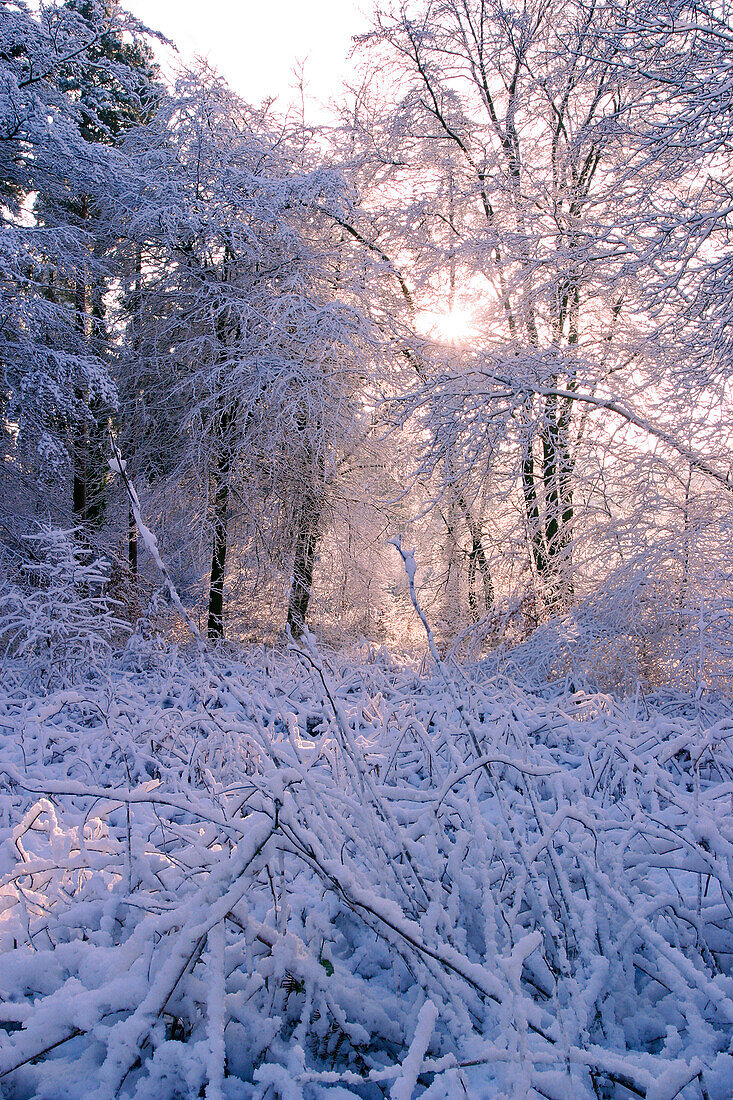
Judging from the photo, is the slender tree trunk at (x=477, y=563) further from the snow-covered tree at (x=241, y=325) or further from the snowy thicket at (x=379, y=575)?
the snow-covered tree at (x=241, y=325)

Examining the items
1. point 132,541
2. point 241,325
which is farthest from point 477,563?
point 132,541

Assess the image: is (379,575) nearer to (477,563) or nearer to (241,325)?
(477,563)

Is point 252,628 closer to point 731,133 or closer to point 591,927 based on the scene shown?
point 731,133

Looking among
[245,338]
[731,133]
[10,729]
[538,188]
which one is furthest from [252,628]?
[731,133]

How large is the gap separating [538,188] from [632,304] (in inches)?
140

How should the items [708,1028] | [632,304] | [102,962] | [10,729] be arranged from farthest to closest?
1. [632,304]
2. [10,729]
3. [102,962]
4. [708,1028]

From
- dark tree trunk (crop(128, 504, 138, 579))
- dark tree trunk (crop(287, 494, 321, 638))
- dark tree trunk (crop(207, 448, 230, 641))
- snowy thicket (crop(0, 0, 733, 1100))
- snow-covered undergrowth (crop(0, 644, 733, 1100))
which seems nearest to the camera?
snow-covered undergrowth (crop(0, 644, 733, 1100))

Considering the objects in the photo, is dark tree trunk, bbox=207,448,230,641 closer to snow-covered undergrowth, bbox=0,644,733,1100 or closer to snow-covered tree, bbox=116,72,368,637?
snow-covered tree, bbox=116,72,368,637

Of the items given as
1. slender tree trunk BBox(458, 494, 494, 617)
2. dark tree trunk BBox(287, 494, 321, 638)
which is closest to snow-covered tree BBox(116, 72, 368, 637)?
dark tree trunk BBox(287, 494, 321, 638)

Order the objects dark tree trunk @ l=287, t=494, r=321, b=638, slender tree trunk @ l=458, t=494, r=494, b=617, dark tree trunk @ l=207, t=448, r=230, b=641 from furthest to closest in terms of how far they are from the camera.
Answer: dark tree trunk @ l=287, t=494, r=321, b=638 → dark tree trunk @ l=207, t=448, r=230, b=641 → slender tree trunk @ l=458, t=494, r=494, b=617

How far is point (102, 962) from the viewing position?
3.83 ft

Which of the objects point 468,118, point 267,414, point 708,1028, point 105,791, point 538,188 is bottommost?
point 708,1028

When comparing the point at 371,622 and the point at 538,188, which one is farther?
the point at 371,622

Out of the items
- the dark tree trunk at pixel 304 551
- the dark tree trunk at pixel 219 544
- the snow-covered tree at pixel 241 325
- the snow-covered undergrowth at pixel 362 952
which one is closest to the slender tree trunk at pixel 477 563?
the snow-covered tree at pixel 241 325
